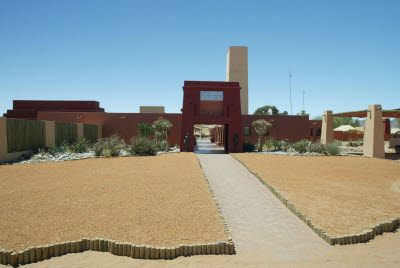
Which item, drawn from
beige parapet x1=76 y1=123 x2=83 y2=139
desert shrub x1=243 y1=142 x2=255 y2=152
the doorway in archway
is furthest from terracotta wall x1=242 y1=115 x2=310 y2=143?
beige parapet x1=76 y1=123 x2=83 y2=139

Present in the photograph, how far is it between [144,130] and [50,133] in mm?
8669

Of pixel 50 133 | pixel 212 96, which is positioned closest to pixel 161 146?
pixel 212 96

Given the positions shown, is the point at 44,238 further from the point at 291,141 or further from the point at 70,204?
the point at 291,141

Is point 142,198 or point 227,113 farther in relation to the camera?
point 227,113

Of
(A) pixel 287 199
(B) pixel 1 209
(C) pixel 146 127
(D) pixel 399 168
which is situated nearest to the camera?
(B) pixel 1 209

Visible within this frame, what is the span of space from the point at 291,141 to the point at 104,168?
2061 centimetres

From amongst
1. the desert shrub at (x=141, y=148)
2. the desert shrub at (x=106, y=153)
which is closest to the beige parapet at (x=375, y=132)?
the desert shrub at (x=141, y=148)

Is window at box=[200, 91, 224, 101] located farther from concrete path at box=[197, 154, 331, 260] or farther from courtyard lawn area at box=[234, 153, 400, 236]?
concrete path at box=[197, 154, 331, 260]

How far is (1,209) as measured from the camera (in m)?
7.02

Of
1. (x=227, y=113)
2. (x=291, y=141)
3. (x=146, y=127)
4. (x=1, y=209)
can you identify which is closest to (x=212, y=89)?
(x=227, y=113)

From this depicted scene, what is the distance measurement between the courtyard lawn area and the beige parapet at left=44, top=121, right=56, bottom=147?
13503 millimetres

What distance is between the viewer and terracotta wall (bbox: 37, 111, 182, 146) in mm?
27188

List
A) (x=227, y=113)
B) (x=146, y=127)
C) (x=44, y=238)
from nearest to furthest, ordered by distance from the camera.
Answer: (x=44, y=238) < (x=227, y=113) < (x=146, y=127)

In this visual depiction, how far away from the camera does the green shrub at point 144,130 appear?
87.0 ft
